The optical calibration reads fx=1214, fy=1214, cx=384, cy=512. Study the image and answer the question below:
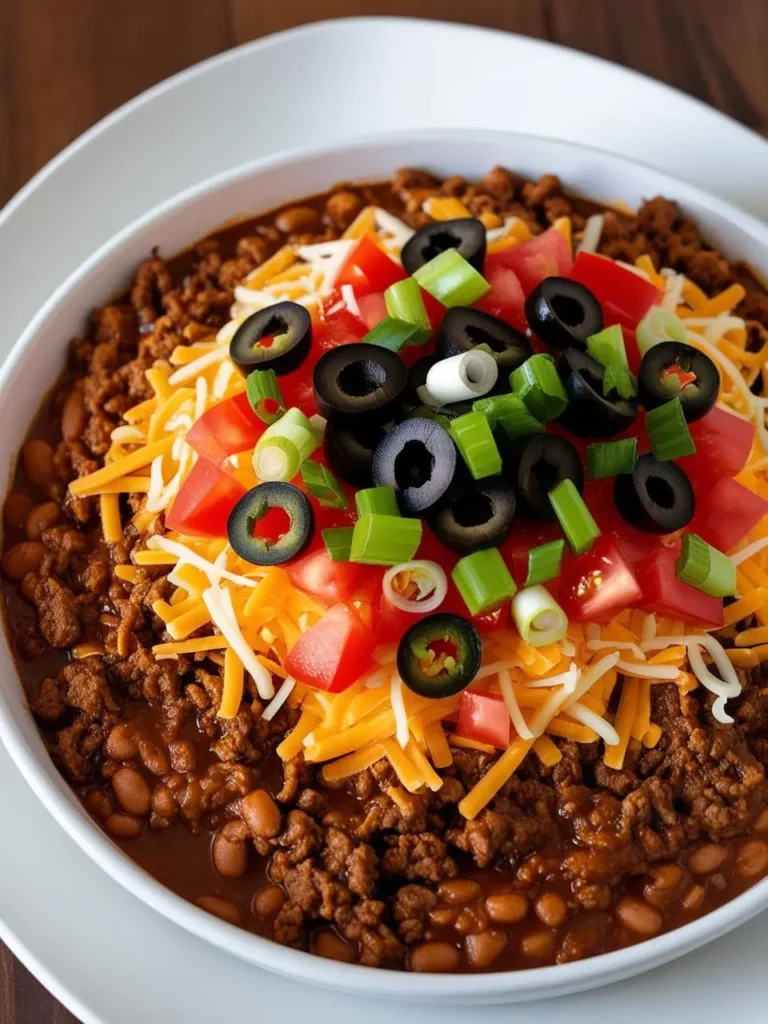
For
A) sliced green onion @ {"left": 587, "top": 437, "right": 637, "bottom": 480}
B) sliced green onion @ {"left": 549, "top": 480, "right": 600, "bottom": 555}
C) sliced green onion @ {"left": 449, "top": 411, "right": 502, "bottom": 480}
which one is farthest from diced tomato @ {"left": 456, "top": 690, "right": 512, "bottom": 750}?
sliced green onion @ {"left": 587, "top": 437, "right": 637, "bottom": 480}

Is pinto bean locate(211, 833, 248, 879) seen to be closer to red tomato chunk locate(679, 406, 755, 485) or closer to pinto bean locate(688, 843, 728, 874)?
pinto bean locate(688, 843, 728, 874)

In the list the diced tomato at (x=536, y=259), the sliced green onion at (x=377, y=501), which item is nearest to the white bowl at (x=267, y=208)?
the diced tomato at (x=536, y=259)

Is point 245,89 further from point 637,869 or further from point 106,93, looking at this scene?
point 637,869

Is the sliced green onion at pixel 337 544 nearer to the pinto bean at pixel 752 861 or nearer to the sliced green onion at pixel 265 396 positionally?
the sliced green onion at pixel 265 396

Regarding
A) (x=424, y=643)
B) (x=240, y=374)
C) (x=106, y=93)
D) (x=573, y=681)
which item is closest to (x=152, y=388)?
(x=240, y=374)

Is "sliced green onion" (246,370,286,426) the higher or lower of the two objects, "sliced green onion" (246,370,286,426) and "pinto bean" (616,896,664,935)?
the higher

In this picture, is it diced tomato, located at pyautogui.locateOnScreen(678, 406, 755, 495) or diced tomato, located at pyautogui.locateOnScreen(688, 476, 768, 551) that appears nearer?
diced tomato, located at pyautogui.locateOnScreen(688, 476, 768, 551)
